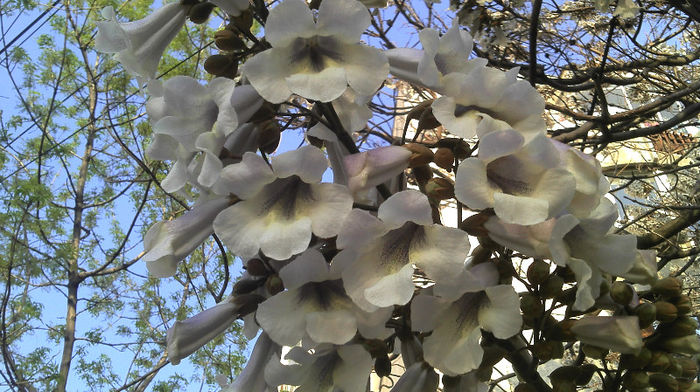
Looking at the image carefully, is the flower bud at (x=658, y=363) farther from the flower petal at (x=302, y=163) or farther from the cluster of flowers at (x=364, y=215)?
the flower petal at (x=302, y=163)

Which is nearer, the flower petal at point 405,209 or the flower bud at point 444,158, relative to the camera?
the flower petal at point 405,209

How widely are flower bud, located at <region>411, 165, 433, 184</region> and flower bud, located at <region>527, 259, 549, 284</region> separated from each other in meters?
0.15

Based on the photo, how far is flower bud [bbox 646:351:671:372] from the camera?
669mm

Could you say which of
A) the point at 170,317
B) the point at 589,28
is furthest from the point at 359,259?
the point at 170,317

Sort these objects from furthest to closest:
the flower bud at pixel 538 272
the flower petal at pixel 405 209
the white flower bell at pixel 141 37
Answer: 1. the white flower bell at pixel 141 37
2. the flower bud at pixel 538 272
3. the flower petal at pixel 405 209

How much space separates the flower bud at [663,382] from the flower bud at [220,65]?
63cm

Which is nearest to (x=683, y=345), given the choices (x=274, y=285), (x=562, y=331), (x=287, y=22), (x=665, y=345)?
(x=665, y=345)

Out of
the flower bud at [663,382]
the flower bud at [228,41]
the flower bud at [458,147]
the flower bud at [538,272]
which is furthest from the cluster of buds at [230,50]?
the flower bud at [663,382]

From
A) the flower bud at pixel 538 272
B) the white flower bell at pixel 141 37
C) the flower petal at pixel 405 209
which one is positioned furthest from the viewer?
the white flower bell at pixel 141 37

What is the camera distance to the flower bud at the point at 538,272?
0.63 meters

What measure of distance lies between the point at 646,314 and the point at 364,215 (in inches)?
15.3

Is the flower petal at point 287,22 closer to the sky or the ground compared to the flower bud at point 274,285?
closer to the sky

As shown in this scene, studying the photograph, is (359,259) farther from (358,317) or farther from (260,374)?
(260,374)

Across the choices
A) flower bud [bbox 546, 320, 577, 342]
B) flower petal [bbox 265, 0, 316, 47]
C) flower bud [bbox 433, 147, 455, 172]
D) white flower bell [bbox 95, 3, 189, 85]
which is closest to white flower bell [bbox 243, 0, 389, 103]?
flower petal [bbox 265, 0, 316, 47]
